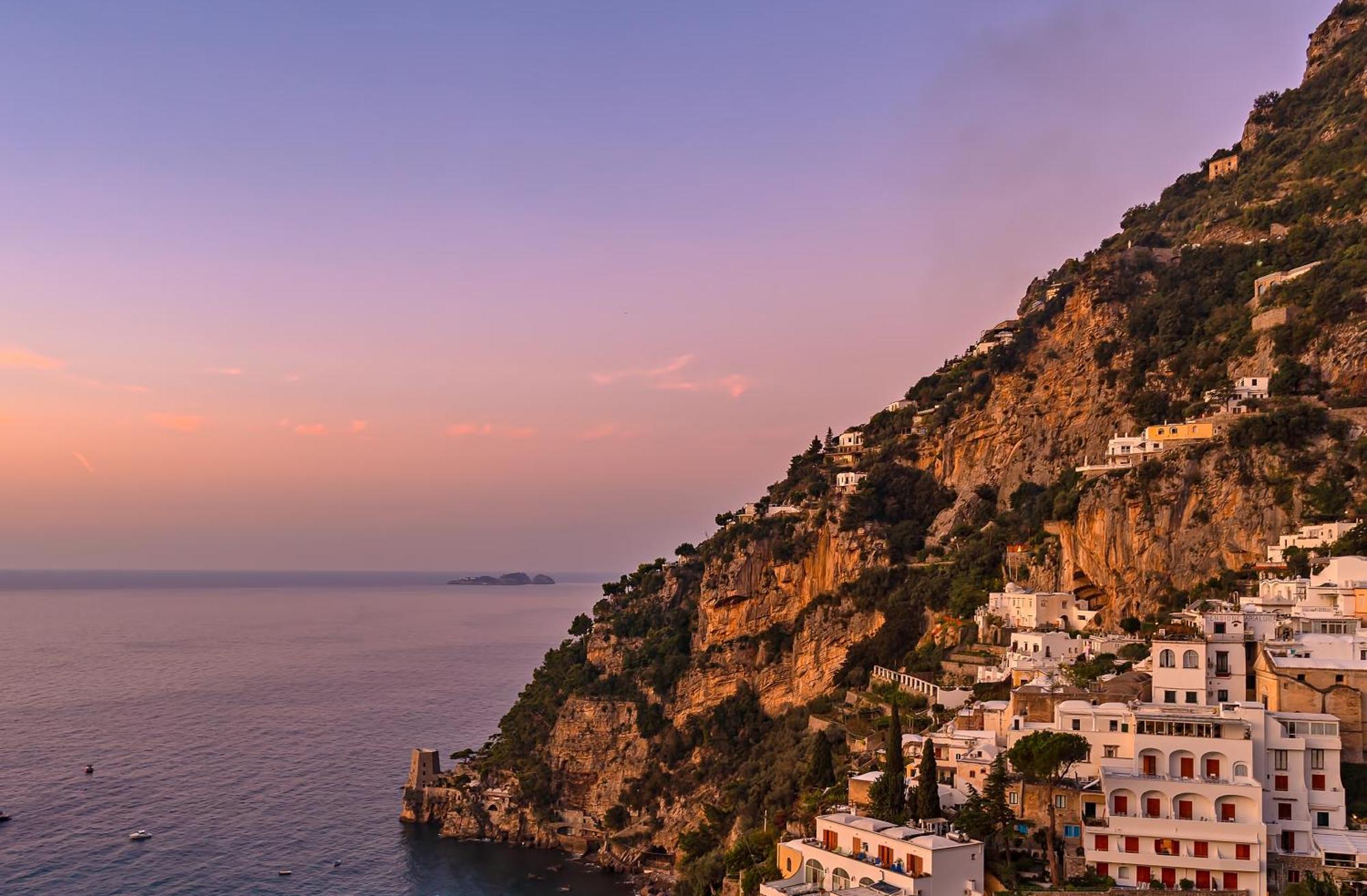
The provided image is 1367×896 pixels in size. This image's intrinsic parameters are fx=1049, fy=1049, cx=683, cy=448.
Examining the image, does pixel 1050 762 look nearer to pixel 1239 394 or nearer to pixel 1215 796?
pixel 1215 796

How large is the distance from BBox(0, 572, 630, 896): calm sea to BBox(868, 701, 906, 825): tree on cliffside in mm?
26807

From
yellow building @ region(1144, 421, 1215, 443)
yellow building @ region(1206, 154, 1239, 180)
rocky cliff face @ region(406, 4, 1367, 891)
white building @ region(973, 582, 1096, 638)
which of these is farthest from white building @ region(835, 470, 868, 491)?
yellow building @ region(1206, 154, 1239, 180)

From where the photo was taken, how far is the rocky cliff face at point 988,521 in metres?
46.6

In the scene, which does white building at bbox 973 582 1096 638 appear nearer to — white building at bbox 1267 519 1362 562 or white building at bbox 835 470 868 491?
white building at bbox 1267 519 1362 562

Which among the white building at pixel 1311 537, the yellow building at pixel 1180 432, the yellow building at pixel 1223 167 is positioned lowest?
the white building at pixel 1311 537

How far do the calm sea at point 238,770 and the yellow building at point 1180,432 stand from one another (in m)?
35.5

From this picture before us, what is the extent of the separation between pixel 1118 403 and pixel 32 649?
445 ft

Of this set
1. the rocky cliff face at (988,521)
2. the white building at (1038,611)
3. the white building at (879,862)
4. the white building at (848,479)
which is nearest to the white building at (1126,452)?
the rocky cliff face at (988,521)

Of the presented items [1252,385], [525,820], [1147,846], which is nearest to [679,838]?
[525,820]

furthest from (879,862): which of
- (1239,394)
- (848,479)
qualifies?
(848,479)

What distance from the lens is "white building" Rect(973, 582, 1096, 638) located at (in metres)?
47.4

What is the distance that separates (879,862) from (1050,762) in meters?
4.91

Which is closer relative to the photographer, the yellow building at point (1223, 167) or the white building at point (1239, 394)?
the white building at point (1239, 394)

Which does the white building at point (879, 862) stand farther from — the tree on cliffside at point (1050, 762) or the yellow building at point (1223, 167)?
the yellow building at point (1223, 167)
